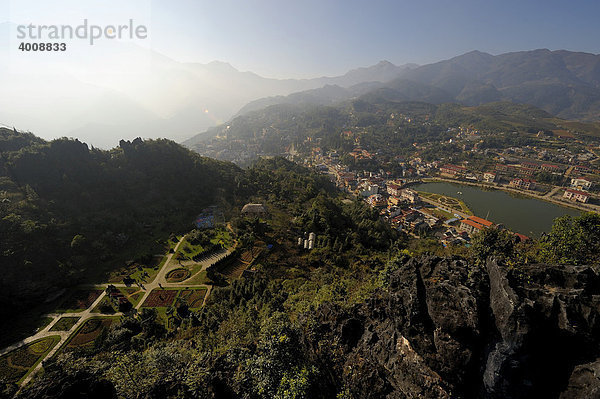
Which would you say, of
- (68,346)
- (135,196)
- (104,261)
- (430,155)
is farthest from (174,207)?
(430,155)

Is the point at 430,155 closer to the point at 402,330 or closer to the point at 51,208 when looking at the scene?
the point at 402,330

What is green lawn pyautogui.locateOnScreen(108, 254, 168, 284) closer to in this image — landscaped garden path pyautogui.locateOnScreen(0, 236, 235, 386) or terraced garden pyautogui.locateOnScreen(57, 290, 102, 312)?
landscaped garden path pyautogui.locateOnScreen(0, 236, 235, 386)

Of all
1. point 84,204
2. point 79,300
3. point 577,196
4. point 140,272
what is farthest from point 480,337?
point 577,196

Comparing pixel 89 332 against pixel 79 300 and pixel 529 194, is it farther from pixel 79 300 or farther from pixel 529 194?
pixel 529 194

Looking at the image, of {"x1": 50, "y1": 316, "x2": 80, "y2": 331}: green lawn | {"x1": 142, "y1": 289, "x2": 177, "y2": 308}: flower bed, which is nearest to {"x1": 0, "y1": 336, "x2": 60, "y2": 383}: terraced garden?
{"x1": 50, "y1": 316, "x2": 80, "y2": 331}: green lawn

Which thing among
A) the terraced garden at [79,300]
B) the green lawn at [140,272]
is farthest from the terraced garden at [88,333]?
the green lawn at [140,272]
